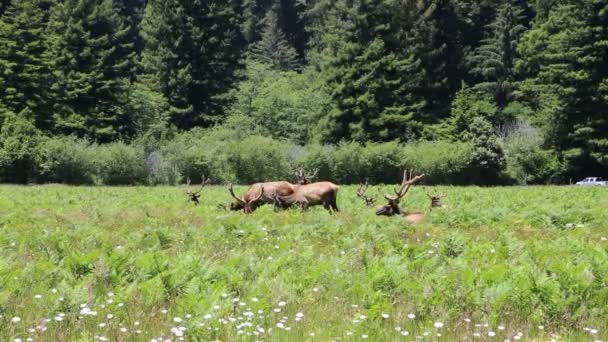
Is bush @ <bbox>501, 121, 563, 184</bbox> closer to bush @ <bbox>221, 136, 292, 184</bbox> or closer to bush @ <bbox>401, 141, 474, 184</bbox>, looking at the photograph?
bush @ <bbox>401, 141, 474, 184</bbox>

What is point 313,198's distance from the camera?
2025 centimetres

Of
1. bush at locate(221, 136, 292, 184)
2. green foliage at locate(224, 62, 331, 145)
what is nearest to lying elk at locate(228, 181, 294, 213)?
bush at locate(221, 136, 292, 184)

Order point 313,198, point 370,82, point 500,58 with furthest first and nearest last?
point 500,58
point 370,82
point 313,198

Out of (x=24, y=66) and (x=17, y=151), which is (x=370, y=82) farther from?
(x=17, y=151)

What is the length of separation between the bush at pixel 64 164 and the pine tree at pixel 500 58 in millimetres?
39991

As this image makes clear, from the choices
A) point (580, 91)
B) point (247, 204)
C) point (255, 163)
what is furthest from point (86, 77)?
point (247, 204)

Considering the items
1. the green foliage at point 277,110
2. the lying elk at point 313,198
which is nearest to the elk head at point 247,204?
the lying elk at point 313,198

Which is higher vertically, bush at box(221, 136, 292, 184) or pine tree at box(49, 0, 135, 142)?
pine tree at box(49, 0, 135, 142)

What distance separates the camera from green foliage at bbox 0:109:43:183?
47.7 m

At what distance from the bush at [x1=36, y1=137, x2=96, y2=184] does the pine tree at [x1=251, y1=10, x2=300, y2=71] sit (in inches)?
1646

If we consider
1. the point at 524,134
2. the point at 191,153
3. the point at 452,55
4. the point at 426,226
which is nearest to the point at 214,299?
the point at 426,226

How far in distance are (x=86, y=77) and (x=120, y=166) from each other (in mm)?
13996

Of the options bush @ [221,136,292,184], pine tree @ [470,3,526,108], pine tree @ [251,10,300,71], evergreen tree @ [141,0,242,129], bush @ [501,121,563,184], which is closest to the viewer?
bush @ [221,136,292,184]

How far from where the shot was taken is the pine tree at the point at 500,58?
68625 millimetres
